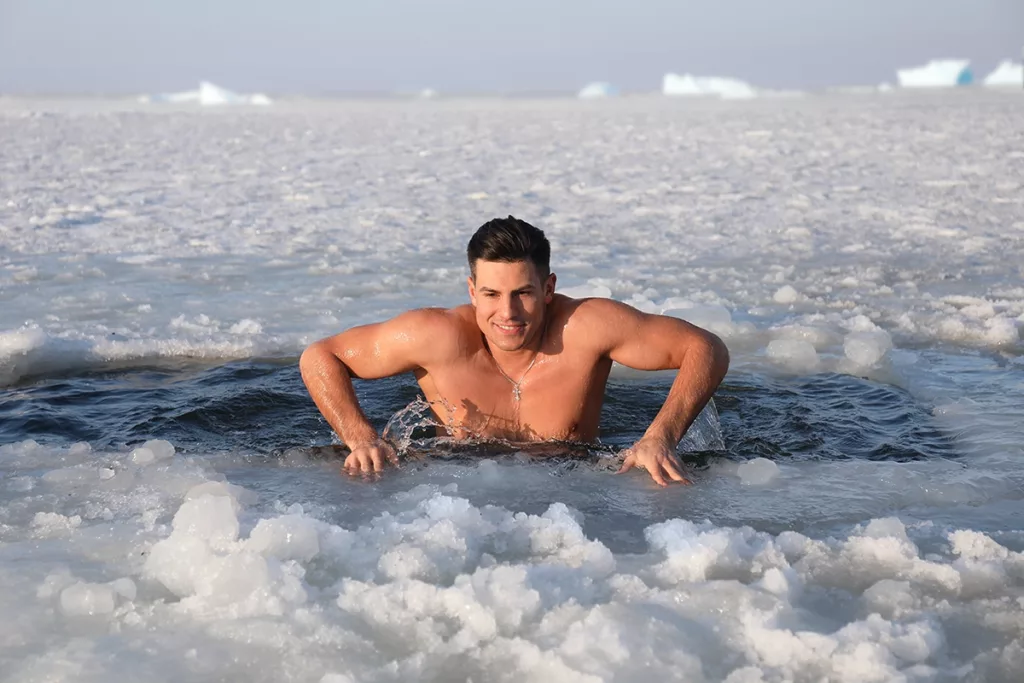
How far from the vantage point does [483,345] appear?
410 centimetres

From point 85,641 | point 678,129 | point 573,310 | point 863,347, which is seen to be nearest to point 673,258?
point 863,347

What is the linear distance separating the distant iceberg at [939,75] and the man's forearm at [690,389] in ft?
136

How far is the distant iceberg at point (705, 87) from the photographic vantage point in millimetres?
41622

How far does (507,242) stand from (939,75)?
4350 cm

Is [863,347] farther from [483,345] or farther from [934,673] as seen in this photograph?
[934,673]

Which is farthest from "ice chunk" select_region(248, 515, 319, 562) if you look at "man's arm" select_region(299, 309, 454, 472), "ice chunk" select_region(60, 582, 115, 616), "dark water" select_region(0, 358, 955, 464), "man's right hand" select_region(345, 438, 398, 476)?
"dark water" select_region(0, 358, 955, 464)

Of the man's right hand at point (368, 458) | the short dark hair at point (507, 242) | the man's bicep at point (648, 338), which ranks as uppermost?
the short dark hair at point (507, 242)

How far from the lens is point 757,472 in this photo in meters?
3.73

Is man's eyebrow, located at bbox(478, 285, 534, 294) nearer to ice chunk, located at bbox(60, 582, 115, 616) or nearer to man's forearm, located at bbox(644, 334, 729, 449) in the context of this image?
man's forearm, located at bbox(644, 334, 729, 449)

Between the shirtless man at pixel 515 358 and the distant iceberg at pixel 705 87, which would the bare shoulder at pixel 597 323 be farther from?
the distant iceberg at pixel 705 87

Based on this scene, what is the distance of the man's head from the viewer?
3.74 m

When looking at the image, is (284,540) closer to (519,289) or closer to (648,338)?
(519,289)

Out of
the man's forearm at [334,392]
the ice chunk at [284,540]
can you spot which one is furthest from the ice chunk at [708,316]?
the ice chunk at [284,540]

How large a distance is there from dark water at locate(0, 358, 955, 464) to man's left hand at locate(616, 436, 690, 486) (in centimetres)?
37
